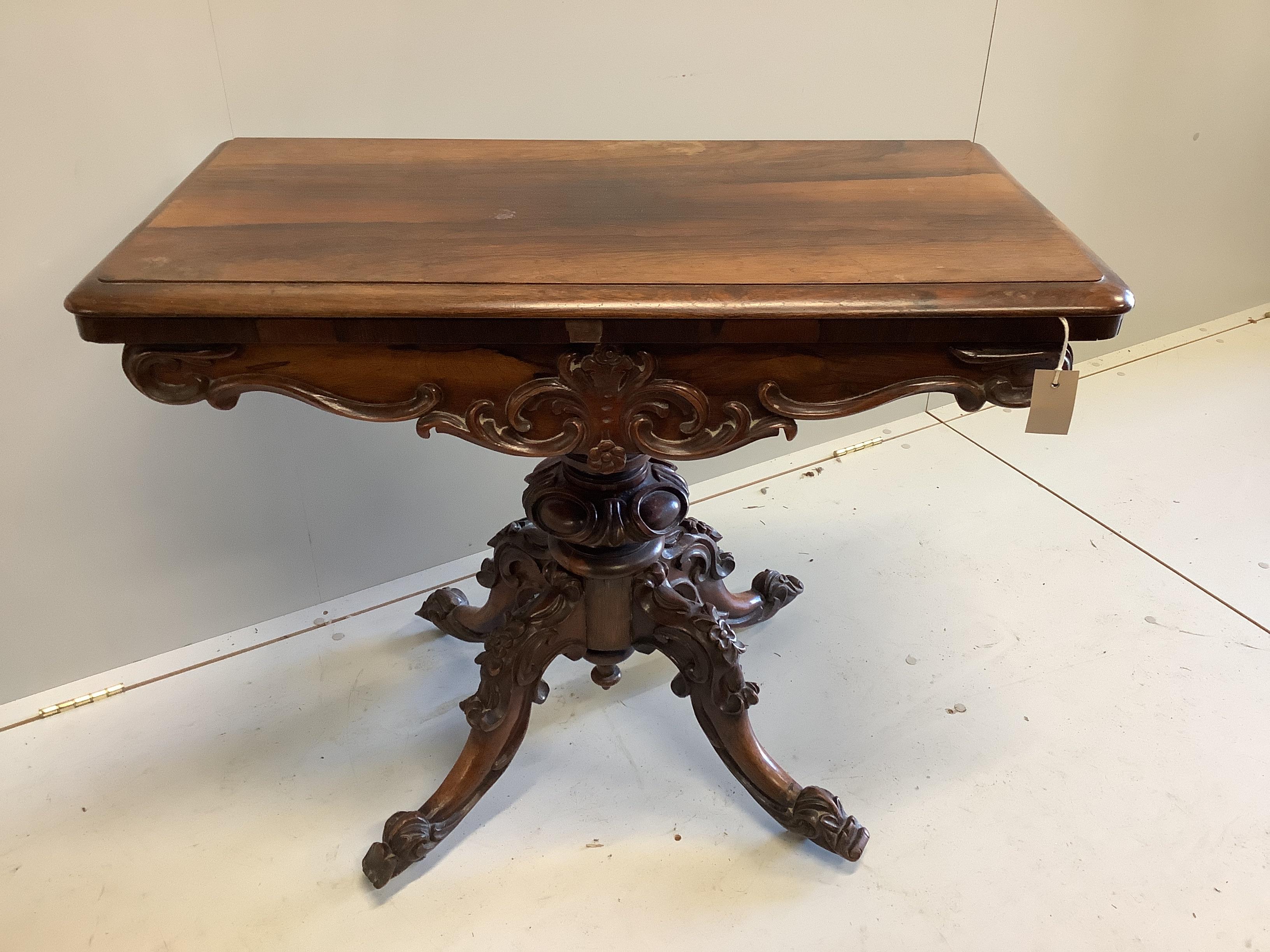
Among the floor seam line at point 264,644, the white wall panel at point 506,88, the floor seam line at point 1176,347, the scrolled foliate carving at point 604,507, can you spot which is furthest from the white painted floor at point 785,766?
the floor seam line at point 1176,347

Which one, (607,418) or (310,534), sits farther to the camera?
(310,534)

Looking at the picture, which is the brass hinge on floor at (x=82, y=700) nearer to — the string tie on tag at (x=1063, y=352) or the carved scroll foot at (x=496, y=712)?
the carved scroll foot at (x=496, y=712)

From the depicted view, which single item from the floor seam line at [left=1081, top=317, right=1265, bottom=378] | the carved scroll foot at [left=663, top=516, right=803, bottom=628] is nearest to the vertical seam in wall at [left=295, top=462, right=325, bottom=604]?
the carved scroll foot at [left=663, top=516, right=803, bottom=628]

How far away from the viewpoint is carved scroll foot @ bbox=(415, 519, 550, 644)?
126 centimetres

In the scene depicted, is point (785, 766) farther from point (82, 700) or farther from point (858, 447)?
point (82, 700)

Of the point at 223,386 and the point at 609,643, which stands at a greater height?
the point at 223,386

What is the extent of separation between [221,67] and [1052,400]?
1.06 m

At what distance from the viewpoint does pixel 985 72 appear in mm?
1743

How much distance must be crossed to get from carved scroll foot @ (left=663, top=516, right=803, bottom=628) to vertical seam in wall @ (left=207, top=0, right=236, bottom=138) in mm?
796

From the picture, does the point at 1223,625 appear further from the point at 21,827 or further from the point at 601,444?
the point at 21,827

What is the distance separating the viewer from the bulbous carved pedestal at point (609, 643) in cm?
109

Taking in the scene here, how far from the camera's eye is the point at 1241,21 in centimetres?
200

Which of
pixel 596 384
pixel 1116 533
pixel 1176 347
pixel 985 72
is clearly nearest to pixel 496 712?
pixel 596 384

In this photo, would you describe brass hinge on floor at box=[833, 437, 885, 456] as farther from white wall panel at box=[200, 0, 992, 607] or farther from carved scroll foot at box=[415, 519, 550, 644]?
carved scroll foot at box=[415, 519, 550, 644]
